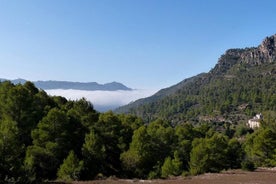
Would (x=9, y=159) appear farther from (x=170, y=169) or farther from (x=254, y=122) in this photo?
(x=254, y=122)

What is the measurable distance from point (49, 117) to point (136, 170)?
50.7 ft

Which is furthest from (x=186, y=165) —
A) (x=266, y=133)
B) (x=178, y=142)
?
(x=266, y=133)

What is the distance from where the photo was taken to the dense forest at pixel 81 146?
4216 centimetres

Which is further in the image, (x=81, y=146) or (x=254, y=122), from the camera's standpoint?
(x=254, y=122)

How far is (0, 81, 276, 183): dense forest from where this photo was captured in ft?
138

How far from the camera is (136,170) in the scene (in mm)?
55562

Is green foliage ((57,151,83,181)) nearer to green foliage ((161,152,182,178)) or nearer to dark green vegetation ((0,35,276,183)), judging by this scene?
dark green vegetation ((0,35,276,183))

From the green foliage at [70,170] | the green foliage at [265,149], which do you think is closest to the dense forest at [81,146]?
the green foliage at [70,170]

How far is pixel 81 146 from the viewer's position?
5544cm

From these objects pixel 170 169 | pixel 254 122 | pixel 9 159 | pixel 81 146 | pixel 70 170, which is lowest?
pixel 170 169

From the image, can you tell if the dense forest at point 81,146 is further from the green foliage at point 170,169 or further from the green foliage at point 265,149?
the green foliage at point 265,149

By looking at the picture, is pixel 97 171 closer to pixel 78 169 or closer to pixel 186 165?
pixel 78 169

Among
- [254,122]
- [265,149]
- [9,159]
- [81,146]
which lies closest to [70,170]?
[81,146]

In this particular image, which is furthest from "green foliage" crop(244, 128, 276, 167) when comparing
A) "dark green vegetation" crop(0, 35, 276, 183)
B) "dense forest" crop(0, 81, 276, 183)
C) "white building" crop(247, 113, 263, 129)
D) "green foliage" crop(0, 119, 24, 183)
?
"white building" crop(247, 113, 263, 129)
